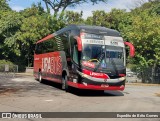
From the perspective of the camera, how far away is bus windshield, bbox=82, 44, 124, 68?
62.2 ft

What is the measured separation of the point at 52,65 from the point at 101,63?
6.74 m

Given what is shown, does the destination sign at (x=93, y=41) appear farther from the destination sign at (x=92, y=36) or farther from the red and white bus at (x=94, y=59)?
the destination sign at (x=92, y=36)

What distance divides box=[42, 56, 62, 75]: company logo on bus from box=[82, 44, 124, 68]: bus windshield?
4088mm

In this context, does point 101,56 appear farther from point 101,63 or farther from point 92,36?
point 92,36

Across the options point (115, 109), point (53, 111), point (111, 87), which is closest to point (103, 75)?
point (111, 87)

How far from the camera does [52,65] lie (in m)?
25.1

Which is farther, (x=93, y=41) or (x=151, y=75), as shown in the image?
(x=151, y=75)

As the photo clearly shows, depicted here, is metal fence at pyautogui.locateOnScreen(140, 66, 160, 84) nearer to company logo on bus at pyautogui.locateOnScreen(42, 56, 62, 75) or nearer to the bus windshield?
company logo on bus at pyautogui.locateOnScreen(42, 56, 62, 75)

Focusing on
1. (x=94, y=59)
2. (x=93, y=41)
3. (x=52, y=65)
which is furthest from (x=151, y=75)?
(x=94, y=59)

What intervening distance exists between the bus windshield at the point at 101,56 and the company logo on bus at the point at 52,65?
409 centimetres

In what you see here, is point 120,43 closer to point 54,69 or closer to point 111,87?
point 111,87

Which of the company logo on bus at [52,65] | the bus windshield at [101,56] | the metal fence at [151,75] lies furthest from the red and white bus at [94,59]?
the metal fence at [151,75]

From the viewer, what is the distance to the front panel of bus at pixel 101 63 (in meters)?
18.9

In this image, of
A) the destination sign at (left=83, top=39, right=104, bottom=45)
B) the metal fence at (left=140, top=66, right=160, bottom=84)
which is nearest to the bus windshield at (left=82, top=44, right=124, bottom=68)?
the destination sign at (left=83, top=39, right=104, bottom=45)
